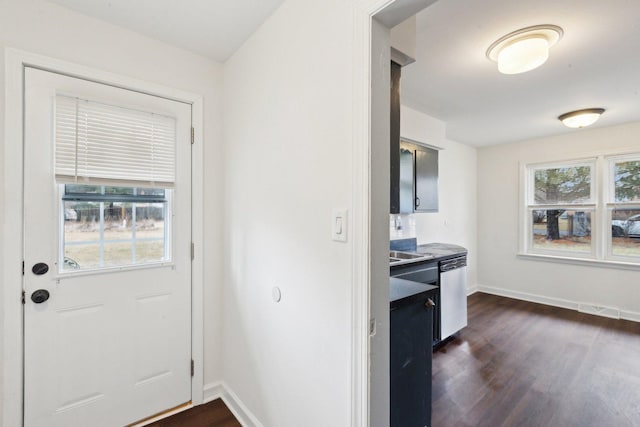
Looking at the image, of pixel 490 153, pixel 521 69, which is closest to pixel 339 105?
pixel 521 69

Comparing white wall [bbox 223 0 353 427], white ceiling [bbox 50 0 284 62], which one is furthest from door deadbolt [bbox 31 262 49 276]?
white ceiling [bbox 50 0 284 62]

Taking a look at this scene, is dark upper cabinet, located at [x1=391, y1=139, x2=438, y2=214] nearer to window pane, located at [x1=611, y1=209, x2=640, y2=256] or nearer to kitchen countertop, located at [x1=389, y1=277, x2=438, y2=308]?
kitchen countertop, located at [x1=389, y1=277, x2=438, y2=308]

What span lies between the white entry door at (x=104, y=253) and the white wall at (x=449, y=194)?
241 centimetres

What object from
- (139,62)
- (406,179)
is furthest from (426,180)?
(139,62)

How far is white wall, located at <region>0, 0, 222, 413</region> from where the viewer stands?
4.74 ft

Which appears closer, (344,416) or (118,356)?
(344,416)

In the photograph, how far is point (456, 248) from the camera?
351 centimetres

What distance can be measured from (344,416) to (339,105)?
1.23m

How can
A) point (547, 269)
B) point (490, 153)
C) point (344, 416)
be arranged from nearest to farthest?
point (344, 416) → point (547, 269) → point (490, 153)

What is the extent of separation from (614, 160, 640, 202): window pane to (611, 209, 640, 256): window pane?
0.18 meters

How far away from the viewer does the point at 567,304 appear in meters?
4.13

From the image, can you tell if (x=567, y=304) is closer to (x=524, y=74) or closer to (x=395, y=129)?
(x=524, y=74)

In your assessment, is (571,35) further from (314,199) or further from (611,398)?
(611,398)

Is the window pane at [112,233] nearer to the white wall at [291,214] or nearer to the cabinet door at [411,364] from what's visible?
the white wall at [291,214]
